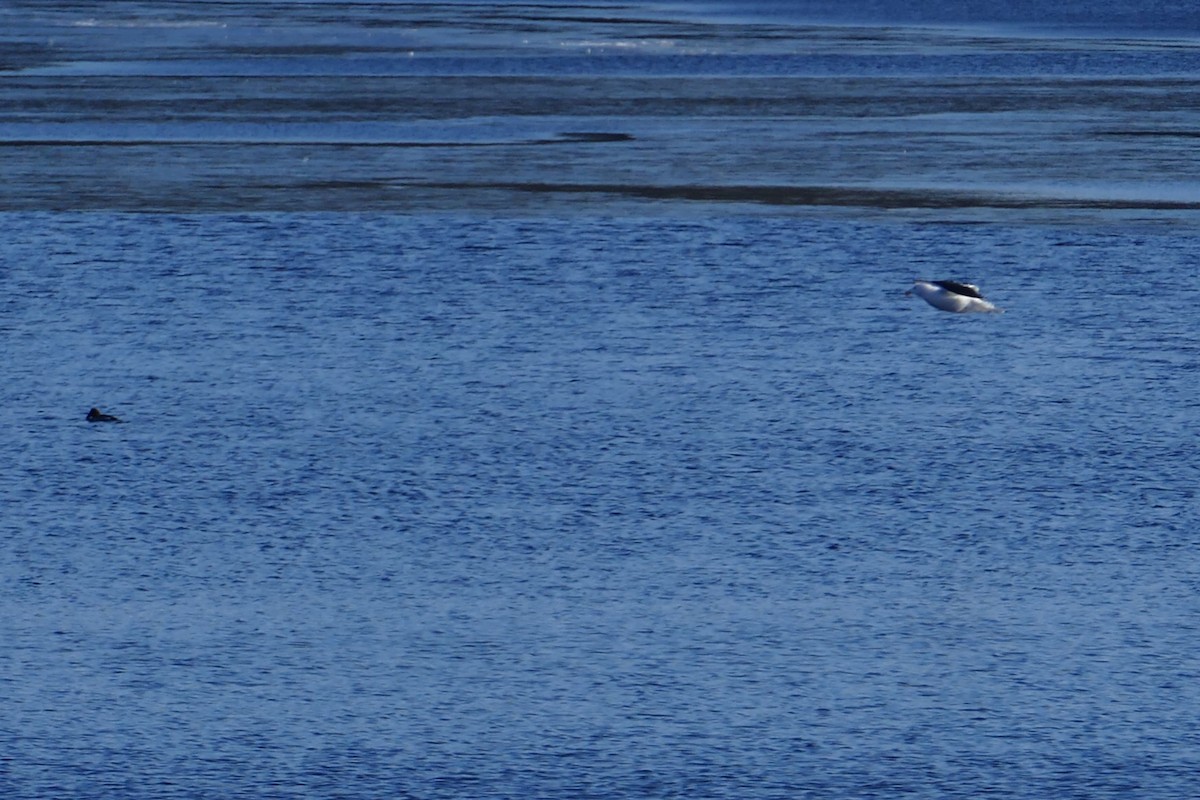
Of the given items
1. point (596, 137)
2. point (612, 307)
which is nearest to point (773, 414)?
point (612, 307)

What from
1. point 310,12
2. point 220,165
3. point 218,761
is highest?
point 310,12

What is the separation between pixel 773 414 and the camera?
8742 millimetres

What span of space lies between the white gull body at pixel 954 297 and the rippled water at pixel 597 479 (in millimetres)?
131

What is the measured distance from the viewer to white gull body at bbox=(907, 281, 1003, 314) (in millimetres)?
10578

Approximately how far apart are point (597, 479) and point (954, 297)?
3240 mm

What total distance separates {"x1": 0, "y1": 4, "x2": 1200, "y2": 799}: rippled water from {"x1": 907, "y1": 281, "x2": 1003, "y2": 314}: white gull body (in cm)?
13

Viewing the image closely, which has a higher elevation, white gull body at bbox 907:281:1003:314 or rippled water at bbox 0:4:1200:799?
white gull body at bbox 907:281:1003:314

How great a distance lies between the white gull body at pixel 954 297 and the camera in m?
10.6

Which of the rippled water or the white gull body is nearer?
the rippled water

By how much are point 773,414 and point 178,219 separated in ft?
19.3

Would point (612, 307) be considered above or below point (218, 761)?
above

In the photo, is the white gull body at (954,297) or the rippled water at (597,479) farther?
the white gull body at (954,297)

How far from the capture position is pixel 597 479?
7852 mm

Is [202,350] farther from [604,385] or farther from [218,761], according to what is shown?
[218,761]
